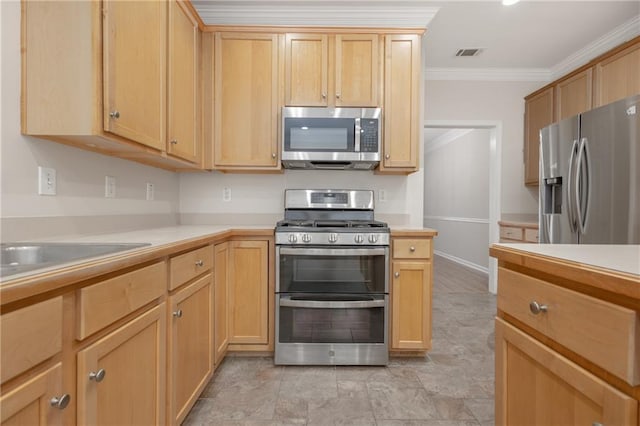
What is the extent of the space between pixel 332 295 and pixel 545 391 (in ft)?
4.78

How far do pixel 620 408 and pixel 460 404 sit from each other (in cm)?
139

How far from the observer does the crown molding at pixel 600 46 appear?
290cm

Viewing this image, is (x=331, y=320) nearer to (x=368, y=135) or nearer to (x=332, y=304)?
(x=332, y=304)

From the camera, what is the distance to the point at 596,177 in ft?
7.22

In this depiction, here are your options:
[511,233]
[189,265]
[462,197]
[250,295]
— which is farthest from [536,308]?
[462,197]

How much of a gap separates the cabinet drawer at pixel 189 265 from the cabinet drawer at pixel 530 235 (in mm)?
2992

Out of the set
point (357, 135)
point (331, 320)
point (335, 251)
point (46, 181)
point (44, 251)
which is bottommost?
point (331, 320)

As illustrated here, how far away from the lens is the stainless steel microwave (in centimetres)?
242

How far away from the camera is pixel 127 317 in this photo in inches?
40.9

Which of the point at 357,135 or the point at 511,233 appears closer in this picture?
the point at 357,135

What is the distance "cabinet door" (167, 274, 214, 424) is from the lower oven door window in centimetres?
51

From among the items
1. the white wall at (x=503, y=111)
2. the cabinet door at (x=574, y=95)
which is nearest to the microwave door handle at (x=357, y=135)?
the white wall at (x=503, y=111)

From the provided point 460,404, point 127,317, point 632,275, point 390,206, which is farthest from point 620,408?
point 390,206

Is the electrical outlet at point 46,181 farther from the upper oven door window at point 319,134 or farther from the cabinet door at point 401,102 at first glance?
the cabinet door at point 401,102
